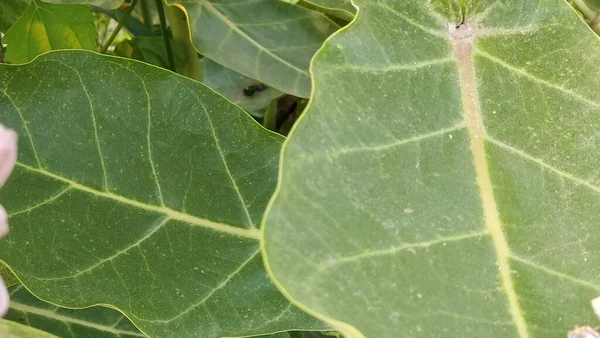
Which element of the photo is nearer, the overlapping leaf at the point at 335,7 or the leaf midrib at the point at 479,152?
the leaf midrib at the point at 479,152

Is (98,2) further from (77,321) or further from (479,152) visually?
(479,152)

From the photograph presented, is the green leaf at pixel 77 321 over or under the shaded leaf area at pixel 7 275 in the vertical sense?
under

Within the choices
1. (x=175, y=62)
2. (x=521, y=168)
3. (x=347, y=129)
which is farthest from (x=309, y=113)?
(x=175, y=62)

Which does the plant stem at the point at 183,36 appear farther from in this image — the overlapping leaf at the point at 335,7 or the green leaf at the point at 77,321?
the green leaf at the point at 77,321

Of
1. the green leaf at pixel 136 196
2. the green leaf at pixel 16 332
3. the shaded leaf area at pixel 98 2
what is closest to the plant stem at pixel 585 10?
the green leaf at pixel 136 196

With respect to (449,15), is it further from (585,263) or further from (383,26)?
(585,263)

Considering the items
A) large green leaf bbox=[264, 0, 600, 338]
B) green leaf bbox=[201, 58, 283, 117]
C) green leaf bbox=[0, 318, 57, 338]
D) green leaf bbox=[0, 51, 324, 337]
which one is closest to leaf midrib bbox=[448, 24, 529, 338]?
large green leaf bbox=[264, 0, 600, 338]

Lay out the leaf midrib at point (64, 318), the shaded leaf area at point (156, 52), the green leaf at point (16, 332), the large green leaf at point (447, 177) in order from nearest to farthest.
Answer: the large green leaf at point (447, 177)
the green leaf at point (16, 332)
the leaf midrib at point (64, 318)
the shaded leaf area at point (156, 52)
